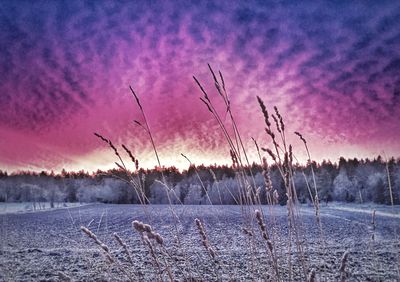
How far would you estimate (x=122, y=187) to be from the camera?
72750mm

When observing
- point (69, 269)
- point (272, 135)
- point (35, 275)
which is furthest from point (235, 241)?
point (272, 135)

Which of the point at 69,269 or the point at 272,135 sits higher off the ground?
the point at 272,135

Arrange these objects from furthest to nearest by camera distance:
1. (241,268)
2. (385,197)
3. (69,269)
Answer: (385,197)
(69,269)
(241,268)

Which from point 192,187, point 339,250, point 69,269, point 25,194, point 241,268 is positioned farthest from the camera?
point 25,194

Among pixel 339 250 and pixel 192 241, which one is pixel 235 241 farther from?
pixel 339 250

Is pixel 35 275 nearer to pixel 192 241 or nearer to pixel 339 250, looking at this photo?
pixel 192 241

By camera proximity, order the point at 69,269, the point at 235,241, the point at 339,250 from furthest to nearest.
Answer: the point at 235,241
the point at 339,250
the point at 69,269

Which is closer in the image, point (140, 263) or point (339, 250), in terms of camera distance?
point (140, 263)

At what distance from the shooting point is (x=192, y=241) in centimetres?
1230

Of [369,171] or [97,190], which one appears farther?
[97,190]

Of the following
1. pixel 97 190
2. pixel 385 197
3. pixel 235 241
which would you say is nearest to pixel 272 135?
pixel 235 241

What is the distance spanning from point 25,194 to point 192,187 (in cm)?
3396

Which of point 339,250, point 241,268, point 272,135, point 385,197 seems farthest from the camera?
point 385,197

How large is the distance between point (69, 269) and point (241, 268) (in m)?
4.31
